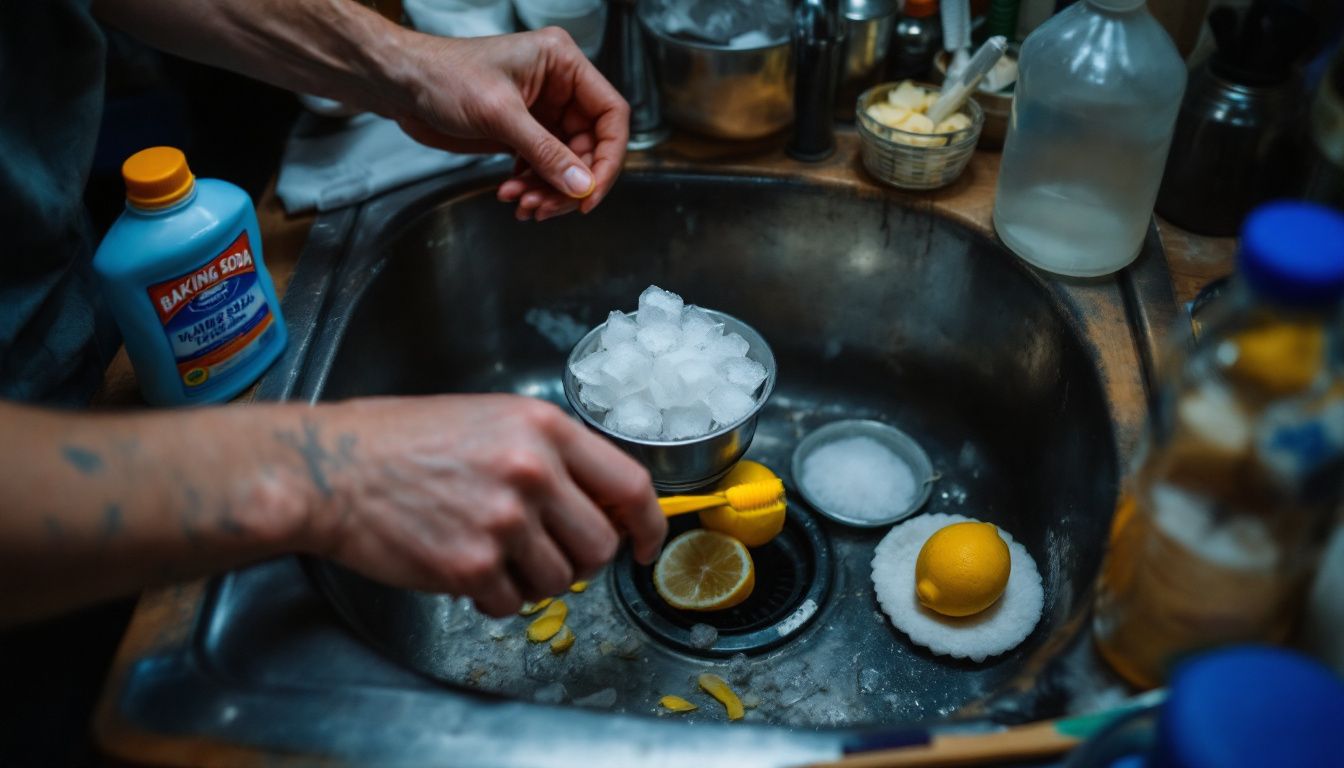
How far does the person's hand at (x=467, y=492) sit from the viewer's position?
2.15 feet

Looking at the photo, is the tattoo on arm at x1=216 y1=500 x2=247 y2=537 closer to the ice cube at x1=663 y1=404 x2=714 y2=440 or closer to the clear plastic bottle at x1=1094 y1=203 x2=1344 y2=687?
the ice cube at x1=663 y1=404 x2=714 y2=440

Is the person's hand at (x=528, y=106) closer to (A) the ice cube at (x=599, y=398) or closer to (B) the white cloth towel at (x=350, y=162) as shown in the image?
(B) the white cloth towel at (x=350, y=162)

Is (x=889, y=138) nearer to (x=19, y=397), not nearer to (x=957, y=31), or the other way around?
(x=957, y=31)

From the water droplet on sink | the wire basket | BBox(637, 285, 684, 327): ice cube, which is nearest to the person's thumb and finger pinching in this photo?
BBox(637, 285, 684, 327): ice cube

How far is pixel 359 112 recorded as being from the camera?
3.93 feet

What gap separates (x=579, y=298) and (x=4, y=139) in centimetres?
62

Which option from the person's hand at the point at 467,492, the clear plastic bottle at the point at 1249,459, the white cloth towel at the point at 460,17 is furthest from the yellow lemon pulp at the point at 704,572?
the white cloth towel at the point at 460,17

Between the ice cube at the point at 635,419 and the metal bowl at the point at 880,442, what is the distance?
0.24m

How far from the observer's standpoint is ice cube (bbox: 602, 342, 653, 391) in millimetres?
949

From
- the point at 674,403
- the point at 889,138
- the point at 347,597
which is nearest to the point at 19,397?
the point at 347,597

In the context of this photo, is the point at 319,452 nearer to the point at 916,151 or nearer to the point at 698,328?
the point at 698,328

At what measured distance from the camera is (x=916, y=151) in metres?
1.06

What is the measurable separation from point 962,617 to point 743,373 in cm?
32

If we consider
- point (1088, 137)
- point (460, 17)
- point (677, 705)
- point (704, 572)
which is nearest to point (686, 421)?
point (704, 572)
